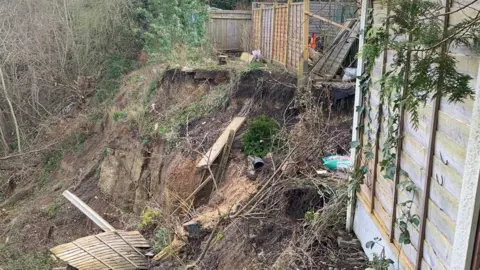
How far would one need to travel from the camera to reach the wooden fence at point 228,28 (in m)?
15.8

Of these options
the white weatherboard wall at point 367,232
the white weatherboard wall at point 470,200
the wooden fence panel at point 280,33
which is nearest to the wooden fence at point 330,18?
the wooden fence panel at point 280,33

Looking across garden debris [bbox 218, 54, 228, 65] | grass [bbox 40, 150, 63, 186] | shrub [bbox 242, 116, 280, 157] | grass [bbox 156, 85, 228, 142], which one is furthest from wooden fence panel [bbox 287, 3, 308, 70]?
grass [bbox 40, 150, 63, 186]

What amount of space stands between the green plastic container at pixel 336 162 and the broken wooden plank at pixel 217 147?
2.45 meters

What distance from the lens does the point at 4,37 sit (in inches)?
599

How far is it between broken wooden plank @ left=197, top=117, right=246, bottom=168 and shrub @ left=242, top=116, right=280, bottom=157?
25.3 inches

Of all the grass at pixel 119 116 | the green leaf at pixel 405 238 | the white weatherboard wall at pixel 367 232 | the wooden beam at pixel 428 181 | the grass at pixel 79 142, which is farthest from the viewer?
the grass at pixel 79 142

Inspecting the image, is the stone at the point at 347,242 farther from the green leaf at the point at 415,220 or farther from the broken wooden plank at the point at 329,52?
the broken wooden plank at the point at 329,52

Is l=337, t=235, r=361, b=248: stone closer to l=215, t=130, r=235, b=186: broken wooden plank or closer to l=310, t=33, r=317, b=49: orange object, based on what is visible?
l=215, t=130, r=235, b=186: broken wooden plank

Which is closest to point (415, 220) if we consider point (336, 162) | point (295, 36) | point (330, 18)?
point (336, 162)

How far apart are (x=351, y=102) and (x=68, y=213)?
25.7 feet

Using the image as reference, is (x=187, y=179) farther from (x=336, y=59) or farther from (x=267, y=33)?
(x=267, y=33)

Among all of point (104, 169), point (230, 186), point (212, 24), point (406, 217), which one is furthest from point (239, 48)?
point (406, 217)

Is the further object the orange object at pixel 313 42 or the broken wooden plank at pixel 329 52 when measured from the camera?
the orange object at pixel 313 42

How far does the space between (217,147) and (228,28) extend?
8.95m
